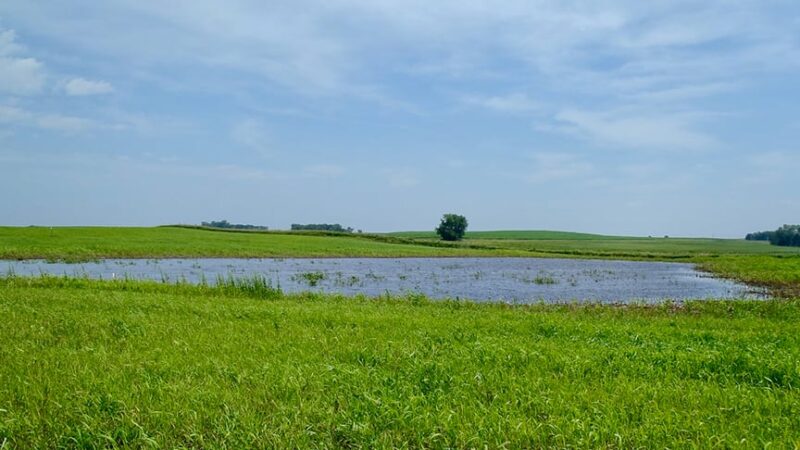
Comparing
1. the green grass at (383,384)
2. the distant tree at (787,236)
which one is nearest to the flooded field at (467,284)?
the green grass at (383,384)

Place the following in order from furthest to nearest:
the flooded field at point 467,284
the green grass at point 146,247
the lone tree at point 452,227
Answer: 1. the lone tree at point 452,227
2. the green grass at point 146,247
3. the flooded field at point 467,284

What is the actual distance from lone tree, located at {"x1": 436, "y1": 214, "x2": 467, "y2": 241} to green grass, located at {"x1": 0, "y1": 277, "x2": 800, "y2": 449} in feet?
435

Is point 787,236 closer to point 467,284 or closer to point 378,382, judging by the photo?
point 467,284

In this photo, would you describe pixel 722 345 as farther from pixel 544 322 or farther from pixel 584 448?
pixel 584 448

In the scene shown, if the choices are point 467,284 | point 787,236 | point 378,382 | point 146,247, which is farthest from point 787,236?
point 378,382

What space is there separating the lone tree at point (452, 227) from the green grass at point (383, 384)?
13245cm

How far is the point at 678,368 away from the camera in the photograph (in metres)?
9.34

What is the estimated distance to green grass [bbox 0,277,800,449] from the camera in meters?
6.41

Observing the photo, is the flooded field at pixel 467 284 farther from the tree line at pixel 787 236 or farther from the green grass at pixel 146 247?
the tree line at pixel 787 236

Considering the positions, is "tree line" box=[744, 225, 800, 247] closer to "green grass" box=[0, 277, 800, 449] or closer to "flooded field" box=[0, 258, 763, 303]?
"flooded field" box=[0, 258, 763, 303]

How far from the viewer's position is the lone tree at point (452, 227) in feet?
482

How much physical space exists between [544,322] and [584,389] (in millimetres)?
7005

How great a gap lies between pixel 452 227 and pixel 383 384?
13976 centimetres

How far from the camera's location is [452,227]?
5797 inches
